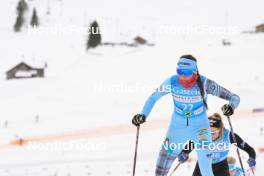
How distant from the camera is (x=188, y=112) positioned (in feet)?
17.4

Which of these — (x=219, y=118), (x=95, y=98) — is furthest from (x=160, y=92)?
(x=95, y=98)

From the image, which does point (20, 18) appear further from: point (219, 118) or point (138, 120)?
point (138, 120)

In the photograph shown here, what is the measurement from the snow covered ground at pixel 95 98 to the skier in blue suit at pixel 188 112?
4.47 m

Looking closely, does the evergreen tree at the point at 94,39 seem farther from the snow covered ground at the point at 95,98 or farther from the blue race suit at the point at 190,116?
the blue race suit at the point at 190,116

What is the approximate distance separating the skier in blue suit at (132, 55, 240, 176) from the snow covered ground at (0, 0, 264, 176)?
14.7ft

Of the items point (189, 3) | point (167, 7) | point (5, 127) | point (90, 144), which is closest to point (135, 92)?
point (5, 127)

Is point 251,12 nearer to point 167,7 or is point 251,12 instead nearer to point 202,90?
point 167,7

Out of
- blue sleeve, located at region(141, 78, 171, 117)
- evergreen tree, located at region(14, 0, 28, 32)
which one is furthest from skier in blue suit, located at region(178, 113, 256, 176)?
evergreen tree, located at region(14, 0, 28, 32)

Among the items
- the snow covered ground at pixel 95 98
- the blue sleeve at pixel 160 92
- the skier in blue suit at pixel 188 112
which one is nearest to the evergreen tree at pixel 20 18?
the snow covered ground at pixel 95 98

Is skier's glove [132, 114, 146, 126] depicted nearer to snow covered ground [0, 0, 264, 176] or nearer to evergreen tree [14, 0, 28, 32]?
snow covered ground [0, 0, 264, 176]

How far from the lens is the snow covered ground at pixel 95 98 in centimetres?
1246

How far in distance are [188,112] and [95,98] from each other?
27.2 m

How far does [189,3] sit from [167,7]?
1441cm

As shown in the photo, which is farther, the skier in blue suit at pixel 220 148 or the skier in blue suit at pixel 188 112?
the skier in blue suit at pixel 220 148
